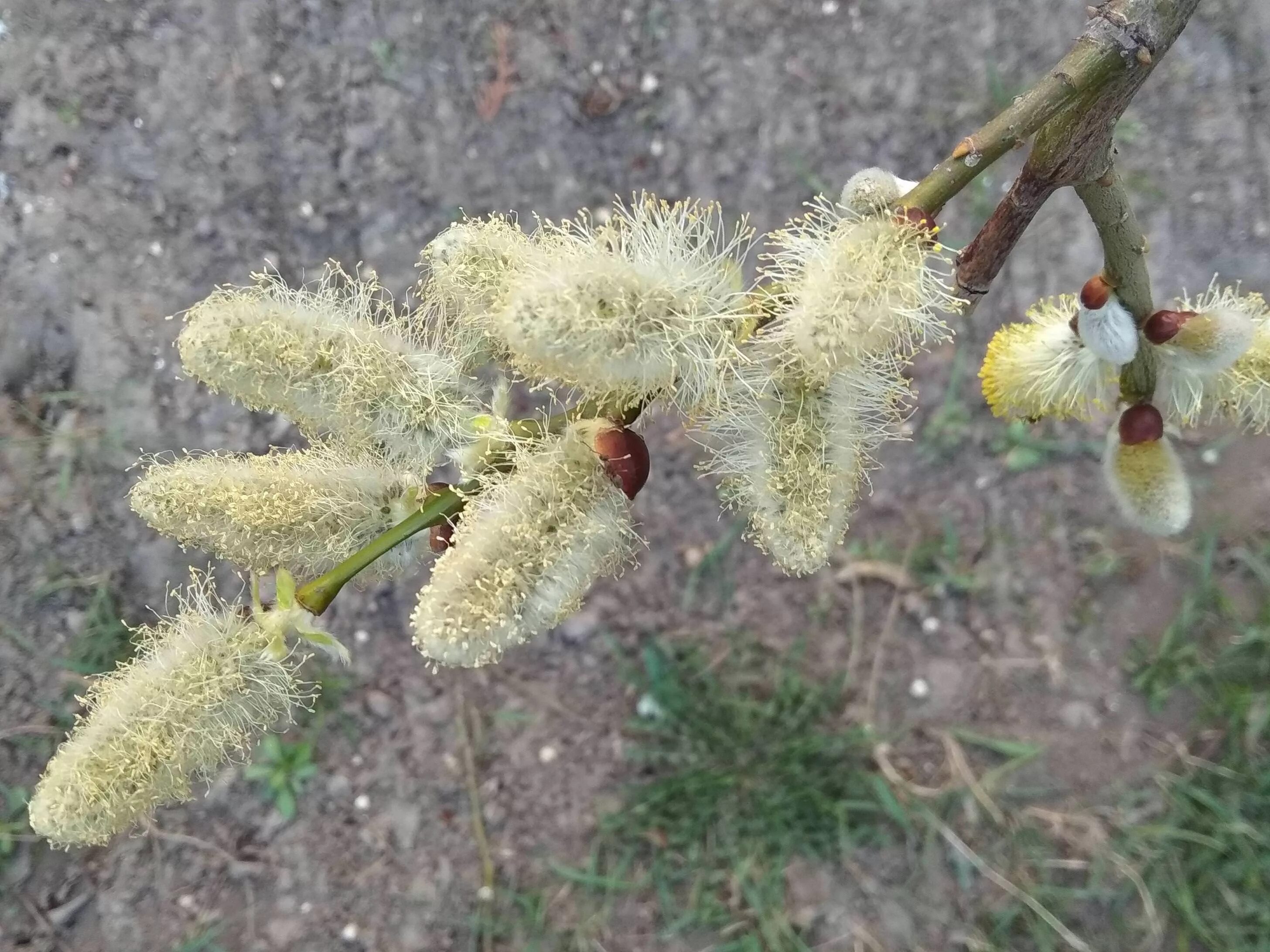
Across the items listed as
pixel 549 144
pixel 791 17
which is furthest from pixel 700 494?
pixel 791 17

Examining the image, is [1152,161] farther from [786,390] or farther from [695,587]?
[786,390]

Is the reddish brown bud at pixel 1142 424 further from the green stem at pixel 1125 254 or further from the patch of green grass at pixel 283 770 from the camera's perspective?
the patch of green grass at pixel 283 770

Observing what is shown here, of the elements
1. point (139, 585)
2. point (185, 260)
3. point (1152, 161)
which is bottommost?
point (139, 585)

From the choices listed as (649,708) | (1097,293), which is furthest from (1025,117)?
(649,708)

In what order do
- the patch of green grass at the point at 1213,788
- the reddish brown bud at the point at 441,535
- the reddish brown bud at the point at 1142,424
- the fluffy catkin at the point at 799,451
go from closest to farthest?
the fluffy catkin at the point at 799,451
the reddish brown bud at the point at 441,535
the reddish brown bud at the point at 1142,424
the patch of green grass at the point at 1213,788

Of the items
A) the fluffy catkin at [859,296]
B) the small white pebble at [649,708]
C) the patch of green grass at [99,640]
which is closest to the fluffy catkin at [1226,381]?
the fluffy catkin at [859,296]

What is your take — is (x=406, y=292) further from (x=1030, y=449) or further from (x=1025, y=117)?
(x=1025, y=117)

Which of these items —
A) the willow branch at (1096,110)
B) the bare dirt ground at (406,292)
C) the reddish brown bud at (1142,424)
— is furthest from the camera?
the bare dirt ground at (406,292)
